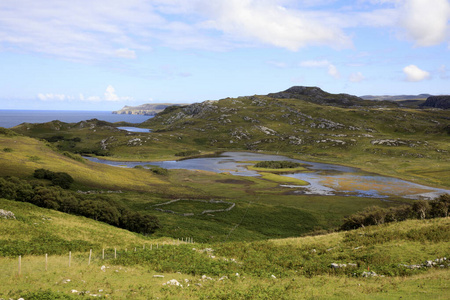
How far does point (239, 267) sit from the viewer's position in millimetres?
31656

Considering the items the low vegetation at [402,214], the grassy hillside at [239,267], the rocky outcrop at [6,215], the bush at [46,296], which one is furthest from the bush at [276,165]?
the bush at [46,296]

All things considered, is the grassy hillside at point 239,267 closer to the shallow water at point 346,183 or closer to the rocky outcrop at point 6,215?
the rocky outcrop at point 6,215

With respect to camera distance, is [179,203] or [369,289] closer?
[369,289]

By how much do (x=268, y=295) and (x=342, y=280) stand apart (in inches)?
309

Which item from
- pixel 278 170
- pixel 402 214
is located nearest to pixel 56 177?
pixel 402 214

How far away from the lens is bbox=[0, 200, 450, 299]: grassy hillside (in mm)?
23078

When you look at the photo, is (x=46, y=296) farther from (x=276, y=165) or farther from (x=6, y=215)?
(x=276, y=165)

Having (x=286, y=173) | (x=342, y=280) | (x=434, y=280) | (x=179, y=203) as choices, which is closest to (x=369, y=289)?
(x=342, y=280)

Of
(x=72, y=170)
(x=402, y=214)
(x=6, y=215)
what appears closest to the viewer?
(x=6, y=215)

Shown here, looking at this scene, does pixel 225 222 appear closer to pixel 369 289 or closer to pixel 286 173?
pixel 369 289

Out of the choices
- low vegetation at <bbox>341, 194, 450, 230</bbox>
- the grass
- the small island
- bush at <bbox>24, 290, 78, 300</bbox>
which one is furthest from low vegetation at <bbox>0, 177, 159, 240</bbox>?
the small island

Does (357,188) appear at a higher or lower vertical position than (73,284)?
lower

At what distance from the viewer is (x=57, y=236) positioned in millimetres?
40000

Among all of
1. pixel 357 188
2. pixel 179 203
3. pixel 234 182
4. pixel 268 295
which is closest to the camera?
pixel 268 295
